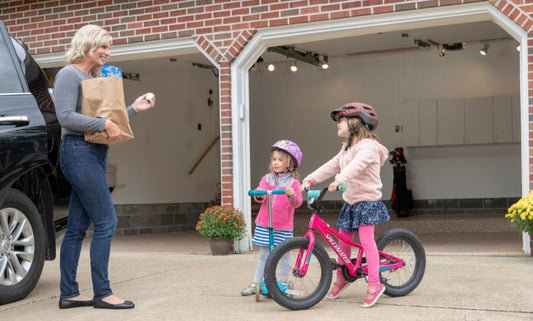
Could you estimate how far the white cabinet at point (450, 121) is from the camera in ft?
45.7

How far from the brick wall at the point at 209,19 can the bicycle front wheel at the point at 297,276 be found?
3.14 meters

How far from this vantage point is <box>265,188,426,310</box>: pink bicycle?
434 cm

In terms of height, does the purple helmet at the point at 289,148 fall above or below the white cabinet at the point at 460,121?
below

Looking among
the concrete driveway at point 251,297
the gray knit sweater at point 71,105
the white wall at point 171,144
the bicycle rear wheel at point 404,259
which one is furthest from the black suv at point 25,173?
the white wall at point 171,144

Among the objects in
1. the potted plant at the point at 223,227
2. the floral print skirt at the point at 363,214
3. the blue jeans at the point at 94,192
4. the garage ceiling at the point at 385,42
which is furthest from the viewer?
the garage ceiling at the point at 385,42

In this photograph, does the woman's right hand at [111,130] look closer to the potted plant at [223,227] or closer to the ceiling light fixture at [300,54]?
the potted plant at [223,227]

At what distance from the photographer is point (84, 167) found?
442 centimetres

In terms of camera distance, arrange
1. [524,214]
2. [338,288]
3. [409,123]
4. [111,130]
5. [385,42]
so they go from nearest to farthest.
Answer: [111,130], [338,288], [524,214], [385,42], [409,123]

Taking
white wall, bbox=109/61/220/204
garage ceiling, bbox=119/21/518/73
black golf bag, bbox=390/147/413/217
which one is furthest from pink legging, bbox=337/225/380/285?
black golf bag, bbox=390/147/413/217

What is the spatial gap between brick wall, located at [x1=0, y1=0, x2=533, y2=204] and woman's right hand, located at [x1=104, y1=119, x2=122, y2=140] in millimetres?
3711

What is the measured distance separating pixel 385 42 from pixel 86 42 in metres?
8.46

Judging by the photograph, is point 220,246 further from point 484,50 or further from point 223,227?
point 484,50

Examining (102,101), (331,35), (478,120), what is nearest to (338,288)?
(102,101)

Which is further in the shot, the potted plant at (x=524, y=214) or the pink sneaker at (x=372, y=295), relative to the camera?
the potted plant at (x=524, y=214)
